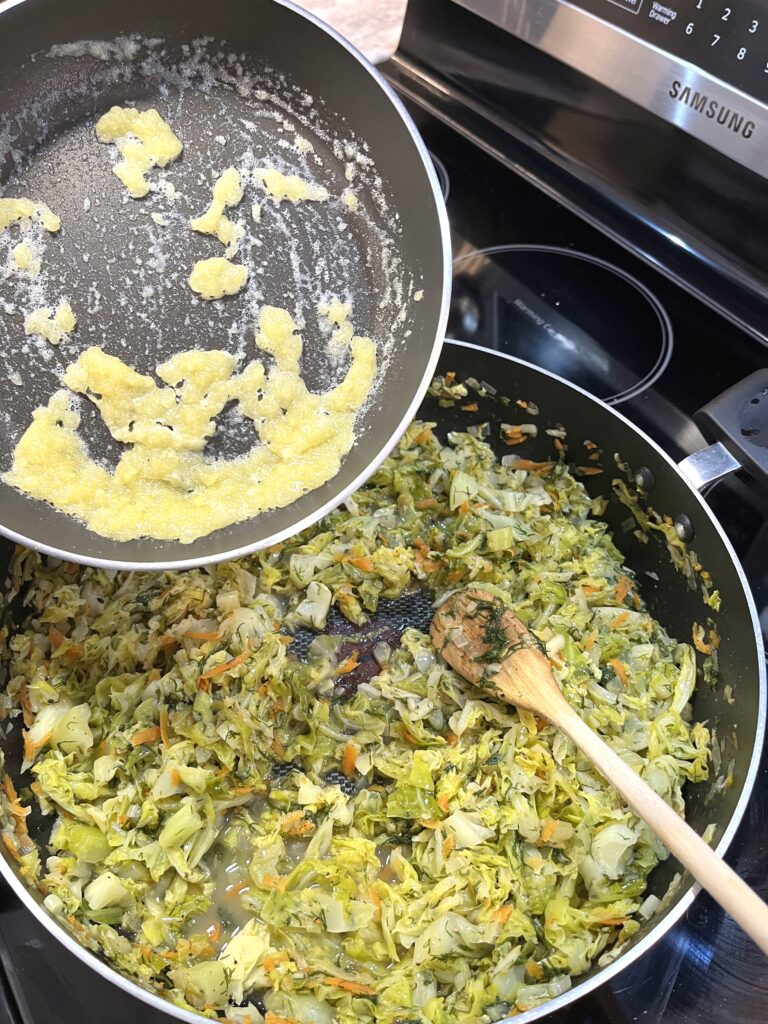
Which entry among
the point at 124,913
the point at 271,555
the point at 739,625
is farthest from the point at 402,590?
the point at 124,913

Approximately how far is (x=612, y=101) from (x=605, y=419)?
2.69 ft

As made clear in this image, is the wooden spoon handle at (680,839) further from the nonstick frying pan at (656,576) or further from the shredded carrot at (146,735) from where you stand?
the shredded carrot at (146,735)

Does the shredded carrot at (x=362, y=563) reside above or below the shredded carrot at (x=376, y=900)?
above

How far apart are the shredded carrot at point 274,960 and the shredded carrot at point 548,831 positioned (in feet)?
1.99

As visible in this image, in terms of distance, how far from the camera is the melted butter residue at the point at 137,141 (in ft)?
4.80

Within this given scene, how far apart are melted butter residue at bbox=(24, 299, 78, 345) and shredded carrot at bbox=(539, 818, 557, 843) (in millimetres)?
1455

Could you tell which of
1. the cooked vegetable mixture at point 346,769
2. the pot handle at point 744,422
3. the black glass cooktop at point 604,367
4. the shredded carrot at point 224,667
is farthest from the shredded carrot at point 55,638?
the pot handle at point 744,422

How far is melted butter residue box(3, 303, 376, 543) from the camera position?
146 centimetres

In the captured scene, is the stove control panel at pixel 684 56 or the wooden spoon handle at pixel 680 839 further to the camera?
the stove control panel at pixel 684 56

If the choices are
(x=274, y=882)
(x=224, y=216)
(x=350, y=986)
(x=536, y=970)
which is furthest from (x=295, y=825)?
(x=224, y=216)

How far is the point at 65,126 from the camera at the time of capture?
1.44m

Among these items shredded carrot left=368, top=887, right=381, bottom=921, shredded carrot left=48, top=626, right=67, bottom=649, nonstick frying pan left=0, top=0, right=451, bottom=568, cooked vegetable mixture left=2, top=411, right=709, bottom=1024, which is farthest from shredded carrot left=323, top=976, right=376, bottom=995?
shredded carrot left=48, top=626, right=67, bottom=649

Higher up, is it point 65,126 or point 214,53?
point 214,53

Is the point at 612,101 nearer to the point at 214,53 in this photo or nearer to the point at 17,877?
the point at 214,53
